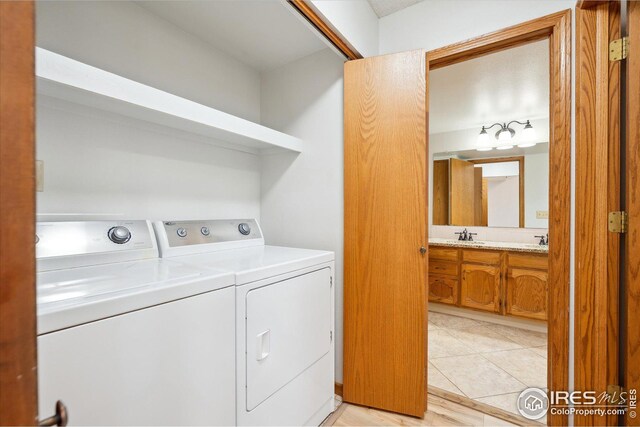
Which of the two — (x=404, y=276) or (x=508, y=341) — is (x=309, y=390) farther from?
(x=508, y=341)

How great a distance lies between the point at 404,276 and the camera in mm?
1694

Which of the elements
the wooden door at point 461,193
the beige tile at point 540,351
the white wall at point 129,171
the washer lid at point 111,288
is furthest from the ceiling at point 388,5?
the beige tile at point 540,351

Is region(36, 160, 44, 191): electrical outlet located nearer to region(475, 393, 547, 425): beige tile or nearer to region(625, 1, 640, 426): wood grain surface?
region(625, 1, 640, 426): wood grain surface

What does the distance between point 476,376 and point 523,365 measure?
529mm

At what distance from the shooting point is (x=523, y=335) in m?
2.91

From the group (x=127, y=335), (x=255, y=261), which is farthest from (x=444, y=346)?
(x=127, y=335)

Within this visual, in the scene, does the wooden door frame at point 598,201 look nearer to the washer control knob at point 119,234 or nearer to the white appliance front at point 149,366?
the white appliance front at point 149,366

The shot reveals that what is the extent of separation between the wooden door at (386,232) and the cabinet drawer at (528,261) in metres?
1.95

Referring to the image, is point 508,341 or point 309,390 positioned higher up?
point 309,390

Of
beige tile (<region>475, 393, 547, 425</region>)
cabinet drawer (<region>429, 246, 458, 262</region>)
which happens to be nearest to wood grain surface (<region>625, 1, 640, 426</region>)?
beige tile (<region>475, 393, 547, 425</region>)

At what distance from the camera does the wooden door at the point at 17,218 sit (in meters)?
0.36

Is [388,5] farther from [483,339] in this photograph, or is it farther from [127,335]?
[483,339]

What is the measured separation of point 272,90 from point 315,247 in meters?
1.32

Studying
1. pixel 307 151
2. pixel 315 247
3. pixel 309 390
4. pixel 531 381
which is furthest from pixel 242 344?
pixel 531 381
